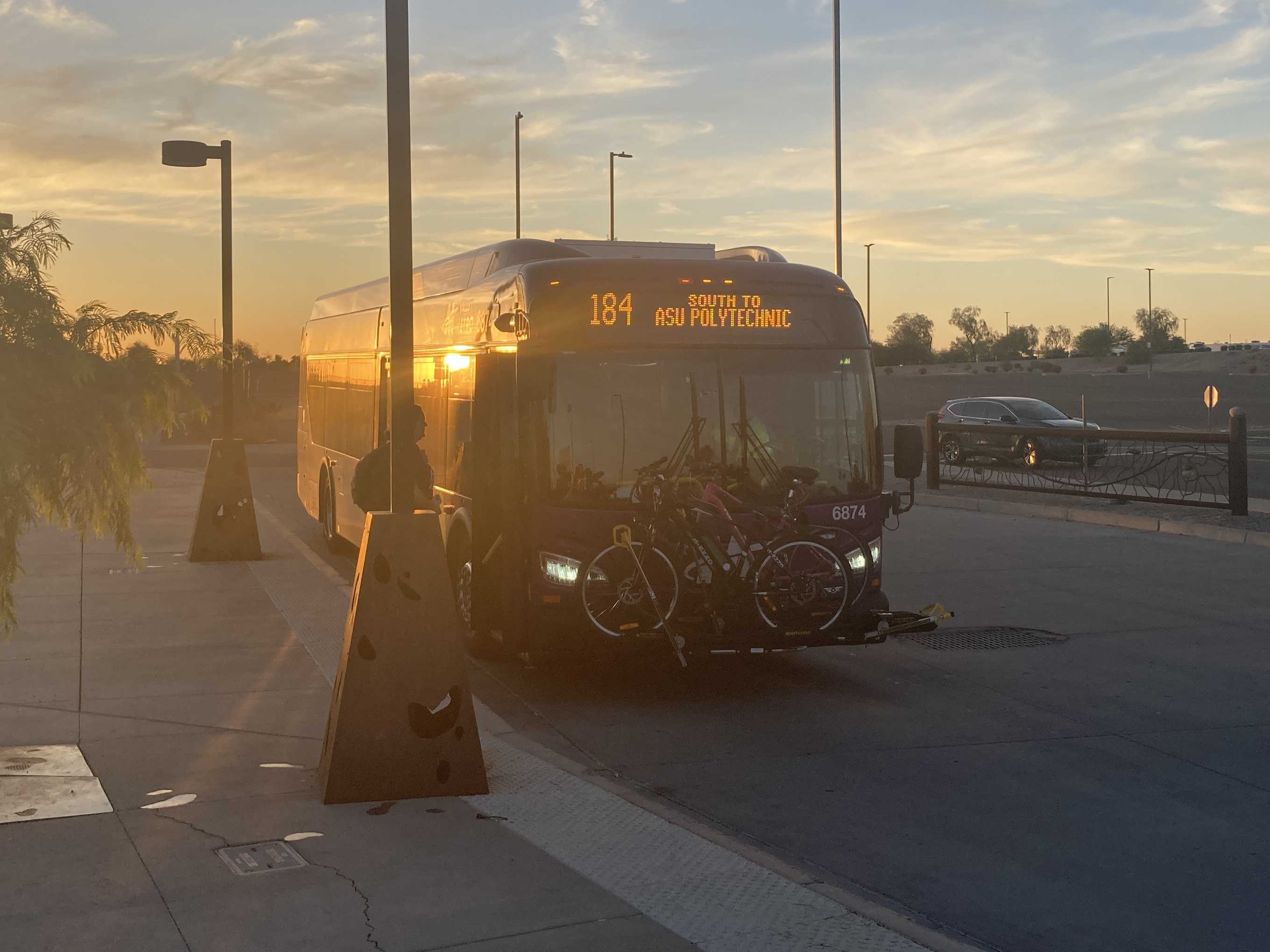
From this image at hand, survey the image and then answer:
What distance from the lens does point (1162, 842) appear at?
20.6ft

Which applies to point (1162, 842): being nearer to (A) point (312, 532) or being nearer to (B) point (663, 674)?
(B) point (663, 674)

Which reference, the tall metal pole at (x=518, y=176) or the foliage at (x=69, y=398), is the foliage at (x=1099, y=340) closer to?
the tall metal pole at (x=518, y=176)

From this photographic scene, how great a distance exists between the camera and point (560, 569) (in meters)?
9.08

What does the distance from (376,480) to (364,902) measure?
2628 millimetres


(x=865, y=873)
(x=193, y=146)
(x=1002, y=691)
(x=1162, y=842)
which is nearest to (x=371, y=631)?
(x=865, y=873)

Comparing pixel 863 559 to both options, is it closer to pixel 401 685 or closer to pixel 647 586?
pixel 647 586

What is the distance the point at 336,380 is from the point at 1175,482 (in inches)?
533

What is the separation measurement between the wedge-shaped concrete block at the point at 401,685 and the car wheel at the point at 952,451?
2287 cm

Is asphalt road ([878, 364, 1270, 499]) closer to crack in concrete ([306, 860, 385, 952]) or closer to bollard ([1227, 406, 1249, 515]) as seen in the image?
bollard ([1227, 406, 1249, 515])

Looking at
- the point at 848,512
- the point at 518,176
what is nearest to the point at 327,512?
the point at 848,512

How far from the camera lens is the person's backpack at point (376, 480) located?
281 inches

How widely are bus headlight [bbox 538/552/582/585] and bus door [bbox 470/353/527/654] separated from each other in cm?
20

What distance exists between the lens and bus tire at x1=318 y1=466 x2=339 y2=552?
17.3 m

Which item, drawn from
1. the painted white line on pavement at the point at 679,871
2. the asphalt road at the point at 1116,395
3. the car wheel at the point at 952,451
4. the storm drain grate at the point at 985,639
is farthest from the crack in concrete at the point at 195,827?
the asphalt road at the point at 1116,395
